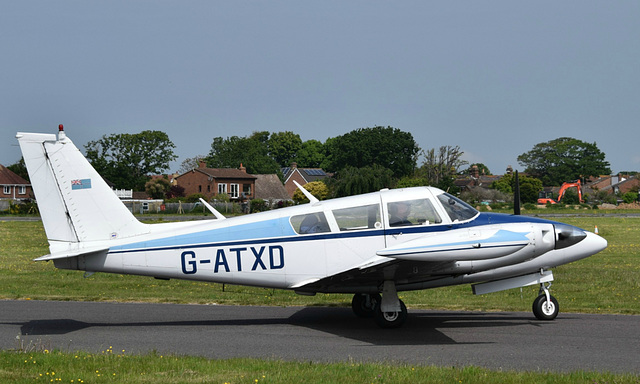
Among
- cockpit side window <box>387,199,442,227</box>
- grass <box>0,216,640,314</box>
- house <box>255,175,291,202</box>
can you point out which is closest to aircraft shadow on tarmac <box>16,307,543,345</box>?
grass <box>0,216,640,314</box>

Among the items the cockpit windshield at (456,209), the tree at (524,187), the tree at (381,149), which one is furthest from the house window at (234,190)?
the cockpit windshield at (456,209)

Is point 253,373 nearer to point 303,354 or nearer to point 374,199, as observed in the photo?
point 303,354

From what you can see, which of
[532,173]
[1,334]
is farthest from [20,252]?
[532,173]

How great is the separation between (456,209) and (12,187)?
3909 inches

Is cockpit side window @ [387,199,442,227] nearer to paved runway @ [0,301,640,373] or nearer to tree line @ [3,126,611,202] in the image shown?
paved runway @ [0,301,640,373]

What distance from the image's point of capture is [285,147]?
165 metres

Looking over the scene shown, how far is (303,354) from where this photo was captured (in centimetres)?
952

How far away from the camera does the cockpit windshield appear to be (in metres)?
11.4

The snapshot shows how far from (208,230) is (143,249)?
117 cm

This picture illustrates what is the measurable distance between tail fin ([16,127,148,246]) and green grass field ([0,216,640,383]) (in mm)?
2606

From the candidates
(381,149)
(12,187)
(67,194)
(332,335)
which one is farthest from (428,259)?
(381,149)

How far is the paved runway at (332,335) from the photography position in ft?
30.4

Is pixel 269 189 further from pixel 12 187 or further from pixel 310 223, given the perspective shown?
pixel 310 223

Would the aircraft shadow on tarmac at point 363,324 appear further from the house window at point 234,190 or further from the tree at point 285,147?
the tree at point 285,147
